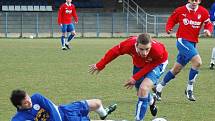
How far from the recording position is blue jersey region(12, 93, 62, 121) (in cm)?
637

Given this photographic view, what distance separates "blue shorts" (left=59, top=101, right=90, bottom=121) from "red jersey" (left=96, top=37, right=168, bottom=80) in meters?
1.14

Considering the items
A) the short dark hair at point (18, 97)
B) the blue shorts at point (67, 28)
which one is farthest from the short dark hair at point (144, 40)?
the blue shorts at point (67, 28)

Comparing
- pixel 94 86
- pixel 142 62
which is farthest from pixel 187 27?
pixel 142 62

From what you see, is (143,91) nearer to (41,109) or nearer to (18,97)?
(41,109)

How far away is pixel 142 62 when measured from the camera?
8391 mm

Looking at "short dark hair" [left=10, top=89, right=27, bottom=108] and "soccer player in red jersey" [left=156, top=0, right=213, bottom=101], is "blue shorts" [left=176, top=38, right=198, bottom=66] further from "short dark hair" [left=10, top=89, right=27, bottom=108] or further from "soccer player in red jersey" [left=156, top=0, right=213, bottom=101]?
"short dark hair" [left=10, top=89, right=27, bottom=108]

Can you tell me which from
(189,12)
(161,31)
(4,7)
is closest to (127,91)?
(189,12)

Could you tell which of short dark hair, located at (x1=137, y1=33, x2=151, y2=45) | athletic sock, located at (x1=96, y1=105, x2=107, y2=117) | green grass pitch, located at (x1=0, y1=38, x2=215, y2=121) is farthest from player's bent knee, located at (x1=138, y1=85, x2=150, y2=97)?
short dark hair, located at (x1=137, y1=33, x2=151, y2=45)

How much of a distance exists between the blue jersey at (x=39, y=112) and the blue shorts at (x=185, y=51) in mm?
4853

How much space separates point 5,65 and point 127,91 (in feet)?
21.1

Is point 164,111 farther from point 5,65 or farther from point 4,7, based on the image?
point 4,7

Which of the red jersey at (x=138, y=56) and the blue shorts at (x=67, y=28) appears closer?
the red jersey at (x=138, y=56)

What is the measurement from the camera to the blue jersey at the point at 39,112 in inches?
251

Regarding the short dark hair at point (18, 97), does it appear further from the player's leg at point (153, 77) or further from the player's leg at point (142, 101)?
the player's leg at point (153, 77)
